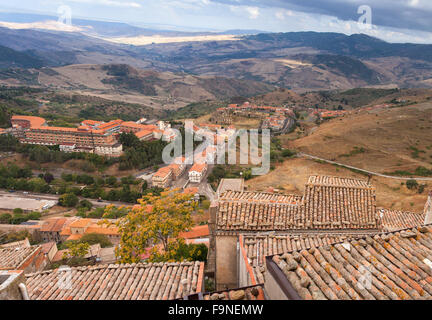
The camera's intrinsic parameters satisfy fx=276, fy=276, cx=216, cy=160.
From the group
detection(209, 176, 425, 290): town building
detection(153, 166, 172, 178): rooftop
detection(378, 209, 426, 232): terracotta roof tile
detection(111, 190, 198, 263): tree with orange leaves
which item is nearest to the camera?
detection(209, 176, 425, 290): town building

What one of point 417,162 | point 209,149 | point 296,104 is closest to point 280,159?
point 417,162

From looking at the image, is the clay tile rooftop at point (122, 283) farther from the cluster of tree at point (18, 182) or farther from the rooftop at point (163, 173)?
the cluster of tree at point (18, 182)

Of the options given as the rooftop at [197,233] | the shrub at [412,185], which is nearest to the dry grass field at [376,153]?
the shrub at [412,185]

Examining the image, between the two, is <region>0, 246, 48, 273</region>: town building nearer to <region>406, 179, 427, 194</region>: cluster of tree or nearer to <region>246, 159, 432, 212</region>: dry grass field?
<region>246, 159, 432, 212</region>: dry grass field

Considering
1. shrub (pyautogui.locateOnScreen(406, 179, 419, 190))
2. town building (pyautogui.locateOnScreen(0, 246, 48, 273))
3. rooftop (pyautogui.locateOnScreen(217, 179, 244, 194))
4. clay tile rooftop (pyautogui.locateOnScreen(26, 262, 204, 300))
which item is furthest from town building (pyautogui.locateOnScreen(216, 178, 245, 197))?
shrub (pyautogui.locateOnScreen(406, 179, 419, 190))
